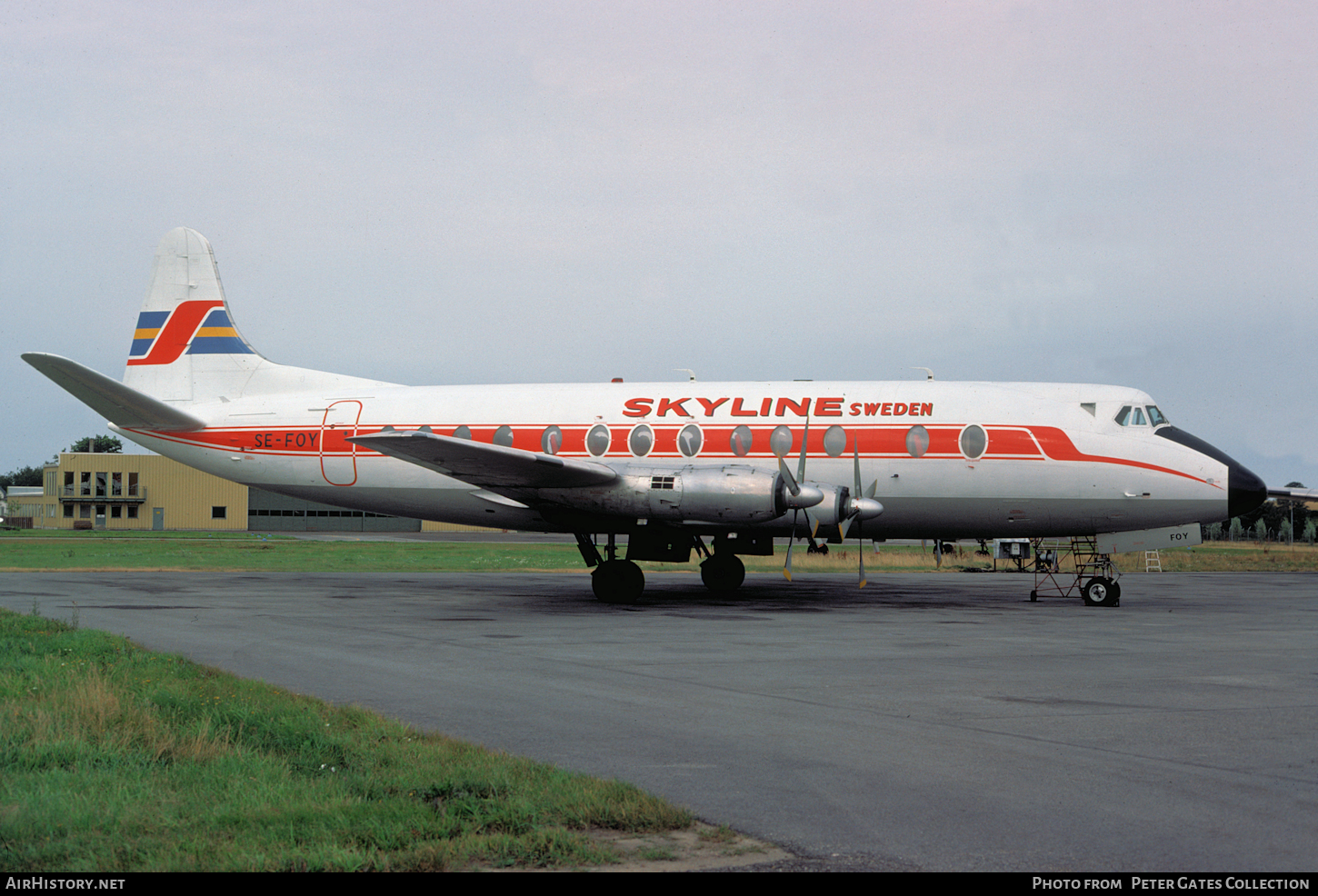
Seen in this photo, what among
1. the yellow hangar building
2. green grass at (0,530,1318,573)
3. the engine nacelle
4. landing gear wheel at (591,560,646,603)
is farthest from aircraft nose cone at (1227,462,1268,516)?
the yellow hangar building

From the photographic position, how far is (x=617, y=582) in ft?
68.8

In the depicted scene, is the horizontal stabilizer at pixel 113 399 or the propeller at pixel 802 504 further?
the horizontal stabilizer at pixel 113 399

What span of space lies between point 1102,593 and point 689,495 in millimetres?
8544

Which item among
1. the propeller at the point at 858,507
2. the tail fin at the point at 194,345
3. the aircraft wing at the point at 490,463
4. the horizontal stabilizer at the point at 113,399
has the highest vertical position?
the tail fin at the point at 194,345

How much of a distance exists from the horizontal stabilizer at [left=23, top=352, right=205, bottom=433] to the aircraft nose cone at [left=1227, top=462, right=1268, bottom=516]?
22138mm

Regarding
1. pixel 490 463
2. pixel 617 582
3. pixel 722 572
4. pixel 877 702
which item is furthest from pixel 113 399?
pixel 877 702

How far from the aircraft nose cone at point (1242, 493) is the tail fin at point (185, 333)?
2166cm

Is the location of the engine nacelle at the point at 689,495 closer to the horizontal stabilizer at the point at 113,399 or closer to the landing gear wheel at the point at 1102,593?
the landing gear wheel at the point at 1102,593

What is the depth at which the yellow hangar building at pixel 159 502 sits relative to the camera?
91.2m

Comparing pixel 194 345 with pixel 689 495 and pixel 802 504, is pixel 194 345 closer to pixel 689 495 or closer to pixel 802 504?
pixel 689 495

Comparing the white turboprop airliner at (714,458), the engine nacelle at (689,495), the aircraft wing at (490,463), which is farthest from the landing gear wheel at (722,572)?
the aircraft wing at (490,463)

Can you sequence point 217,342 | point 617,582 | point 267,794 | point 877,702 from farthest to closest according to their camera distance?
point 217,342
point 617,582
point 877,702
point 267,794
